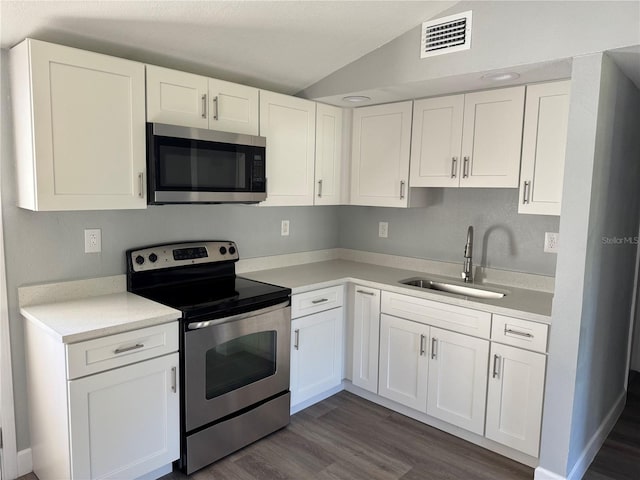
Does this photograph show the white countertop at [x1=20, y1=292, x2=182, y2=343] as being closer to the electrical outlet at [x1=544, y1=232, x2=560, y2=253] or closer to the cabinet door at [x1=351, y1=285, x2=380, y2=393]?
the cabinet door at [x1=351, y1=285, x2=380, y2=393]

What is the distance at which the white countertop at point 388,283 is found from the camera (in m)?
2.38

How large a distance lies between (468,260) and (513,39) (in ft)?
4.48

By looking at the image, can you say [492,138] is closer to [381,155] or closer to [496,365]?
[381,155]

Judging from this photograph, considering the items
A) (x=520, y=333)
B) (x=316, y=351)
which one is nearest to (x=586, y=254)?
(x=520, y=333)

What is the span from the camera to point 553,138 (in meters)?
2.41

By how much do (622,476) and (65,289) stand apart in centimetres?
301

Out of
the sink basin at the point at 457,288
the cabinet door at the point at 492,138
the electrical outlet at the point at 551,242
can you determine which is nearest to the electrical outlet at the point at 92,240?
the sink basin at the point at 457,288

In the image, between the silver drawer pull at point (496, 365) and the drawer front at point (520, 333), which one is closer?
the drawer front at point (520, 333)

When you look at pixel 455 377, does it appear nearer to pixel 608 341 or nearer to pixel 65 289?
pixel 608 341

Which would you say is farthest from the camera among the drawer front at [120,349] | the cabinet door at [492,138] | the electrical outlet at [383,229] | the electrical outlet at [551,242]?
the electrical outlet at [383,229]

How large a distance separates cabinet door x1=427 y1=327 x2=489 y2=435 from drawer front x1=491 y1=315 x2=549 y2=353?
0.10m

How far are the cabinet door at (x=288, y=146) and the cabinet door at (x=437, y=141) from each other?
69 cm

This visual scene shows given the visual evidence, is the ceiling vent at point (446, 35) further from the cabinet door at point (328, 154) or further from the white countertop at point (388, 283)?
the white countertop at point (388, 283)

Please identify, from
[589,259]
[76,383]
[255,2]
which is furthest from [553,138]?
[76,383]
